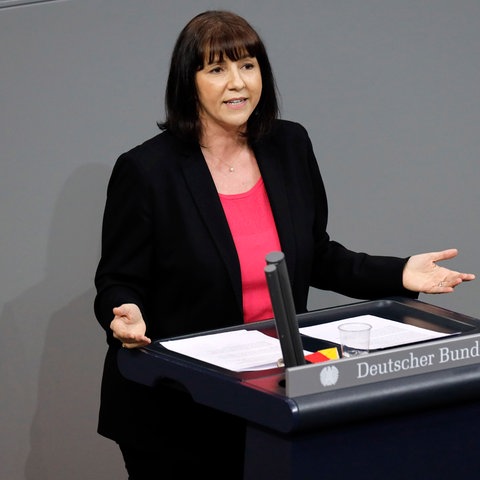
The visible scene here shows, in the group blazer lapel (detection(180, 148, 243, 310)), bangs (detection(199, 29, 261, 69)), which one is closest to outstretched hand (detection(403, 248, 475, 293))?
blazer lapel (detection(180, 148, 243, 310))

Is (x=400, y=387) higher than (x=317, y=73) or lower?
lower

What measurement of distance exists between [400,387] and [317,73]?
1.72 meters

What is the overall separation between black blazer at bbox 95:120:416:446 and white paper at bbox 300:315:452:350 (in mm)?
256

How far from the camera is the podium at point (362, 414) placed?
1628mm

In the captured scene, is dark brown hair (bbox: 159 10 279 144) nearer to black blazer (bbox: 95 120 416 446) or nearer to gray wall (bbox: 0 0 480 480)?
black blazer (bbox: 95 120 416 446)

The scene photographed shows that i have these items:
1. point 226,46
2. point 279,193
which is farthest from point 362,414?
point 226,46

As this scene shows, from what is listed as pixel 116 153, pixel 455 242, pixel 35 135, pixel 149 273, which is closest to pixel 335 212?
pixel 455 242

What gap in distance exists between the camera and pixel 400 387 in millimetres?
1688

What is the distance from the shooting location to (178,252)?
229cm

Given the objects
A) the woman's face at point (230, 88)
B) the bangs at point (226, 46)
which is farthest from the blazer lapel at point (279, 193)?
the bangs at point (226, 46)

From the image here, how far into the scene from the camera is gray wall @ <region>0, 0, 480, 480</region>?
10.5 ft

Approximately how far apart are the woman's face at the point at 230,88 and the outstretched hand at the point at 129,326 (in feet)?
1.70

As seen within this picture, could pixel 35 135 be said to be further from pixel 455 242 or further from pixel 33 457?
pixel 455 242

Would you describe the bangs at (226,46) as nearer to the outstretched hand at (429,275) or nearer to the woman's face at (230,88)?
the woman's face at (230,88)
